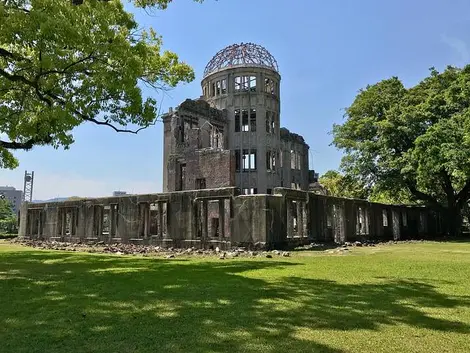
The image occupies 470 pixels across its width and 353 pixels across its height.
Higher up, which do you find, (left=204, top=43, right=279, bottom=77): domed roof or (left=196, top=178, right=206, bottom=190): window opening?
(left=204, top=43, right=279, bottom=77): domed roof

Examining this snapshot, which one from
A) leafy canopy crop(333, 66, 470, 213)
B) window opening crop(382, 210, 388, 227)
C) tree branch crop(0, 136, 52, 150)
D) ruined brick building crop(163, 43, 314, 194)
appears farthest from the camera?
ruined brick building crop(163, 43, 314, 194)

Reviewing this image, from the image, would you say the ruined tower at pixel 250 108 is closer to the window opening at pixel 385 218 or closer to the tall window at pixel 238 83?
the tall window at pixel 238 83

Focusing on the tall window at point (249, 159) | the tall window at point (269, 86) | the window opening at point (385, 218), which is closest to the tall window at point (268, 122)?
the tall window at point (269, 86)

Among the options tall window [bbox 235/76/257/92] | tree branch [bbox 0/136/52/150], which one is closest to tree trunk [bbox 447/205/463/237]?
tall window [bbox 235/76/257/92]

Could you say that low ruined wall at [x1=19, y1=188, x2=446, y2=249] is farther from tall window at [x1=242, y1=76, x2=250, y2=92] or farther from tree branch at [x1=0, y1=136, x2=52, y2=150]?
tall window at [x1=242, y1=76, x2=250, y2=92]

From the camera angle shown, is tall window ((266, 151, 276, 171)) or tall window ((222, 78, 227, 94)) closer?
tall window ((266, 151, 276, 171))

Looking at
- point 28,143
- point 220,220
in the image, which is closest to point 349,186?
point 220,220

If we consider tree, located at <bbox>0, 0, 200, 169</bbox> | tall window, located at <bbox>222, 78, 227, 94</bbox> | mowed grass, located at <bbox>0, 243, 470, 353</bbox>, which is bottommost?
mowed grass, located at <bbox>0, 243, 470, 353</bbox>

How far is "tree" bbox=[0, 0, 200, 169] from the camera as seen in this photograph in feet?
33.5

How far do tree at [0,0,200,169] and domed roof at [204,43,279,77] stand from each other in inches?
756

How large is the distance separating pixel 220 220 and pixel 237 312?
12467 mm

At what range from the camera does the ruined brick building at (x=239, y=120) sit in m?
31.1

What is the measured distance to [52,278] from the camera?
8.95 meters

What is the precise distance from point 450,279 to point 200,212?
12007mm
